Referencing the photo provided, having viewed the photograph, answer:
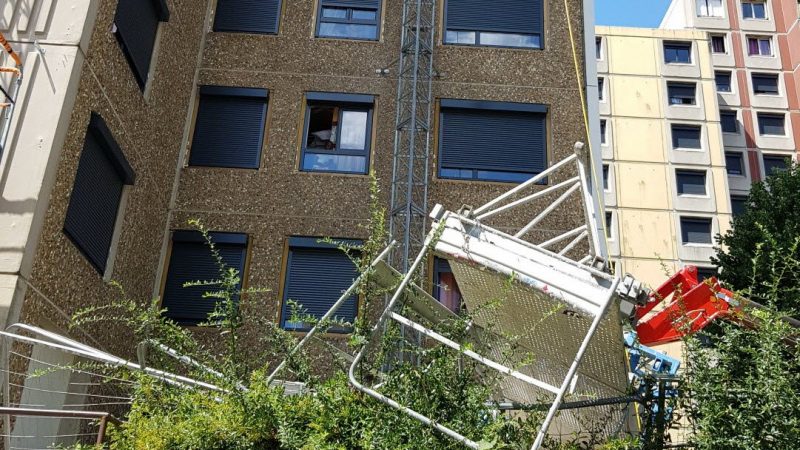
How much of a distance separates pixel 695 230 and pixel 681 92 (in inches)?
287

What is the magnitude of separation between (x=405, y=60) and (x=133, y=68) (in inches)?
168

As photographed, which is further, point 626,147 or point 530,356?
point 626,147

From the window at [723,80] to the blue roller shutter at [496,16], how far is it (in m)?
34.1

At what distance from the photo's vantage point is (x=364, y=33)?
14016mm

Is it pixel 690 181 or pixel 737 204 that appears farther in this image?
pixel 737 204

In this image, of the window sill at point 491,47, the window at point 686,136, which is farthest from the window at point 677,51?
the window sill at point 491,47

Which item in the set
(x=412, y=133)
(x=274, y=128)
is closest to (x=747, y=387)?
(x=412, y=133)

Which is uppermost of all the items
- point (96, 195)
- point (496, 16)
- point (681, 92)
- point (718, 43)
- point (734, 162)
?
point (718, 43)

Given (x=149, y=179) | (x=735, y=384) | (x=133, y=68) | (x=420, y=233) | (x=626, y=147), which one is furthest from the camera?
(x=626, y=147)

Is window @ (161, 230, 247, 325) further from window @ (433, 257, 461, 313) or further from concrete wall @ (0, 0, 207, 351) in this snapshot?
window @ (433, 257, 461, 313)

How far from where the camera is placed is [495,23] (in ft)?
46.3

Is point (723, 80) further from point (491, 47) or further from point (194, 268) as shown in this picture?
point (194, 268)

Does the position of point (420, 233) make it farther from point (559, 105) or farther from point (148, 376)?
point (148, 376)

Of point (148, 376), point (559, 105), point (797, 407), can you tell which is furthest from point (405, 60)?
point (797, 407)
